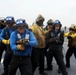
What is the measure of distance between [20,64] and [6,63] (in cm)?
174

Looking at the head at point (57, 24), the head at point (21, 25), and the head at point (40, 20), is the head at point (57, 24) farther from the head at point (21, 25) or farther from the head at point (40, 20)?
the head at point (21, 25)

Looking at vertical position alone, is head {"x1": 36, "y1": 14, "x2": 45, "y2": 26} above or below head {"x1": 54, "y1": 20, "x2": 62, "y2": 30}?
above

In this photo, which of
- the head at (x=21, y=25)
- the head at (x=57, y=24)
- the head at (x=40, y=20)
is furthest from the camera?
the head at (x=40, y=20)

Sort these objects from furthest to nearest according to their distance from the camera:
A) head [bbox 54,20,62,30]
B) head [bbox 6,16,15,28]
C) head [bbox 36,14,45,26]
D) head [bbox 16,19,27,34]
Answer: head [bbox 36,14,45,26] < head [bbox 54,20,62,30] < head [bbox 6,16,15,28] < head [bbox 16,19,27,34]

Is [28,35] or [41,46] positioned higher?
[28,35]

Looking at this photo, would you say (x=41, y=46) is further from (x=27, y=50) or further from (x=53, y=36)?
(x=27, y=50)

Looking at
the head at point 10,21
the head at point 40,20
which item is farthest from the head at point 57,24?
the head at point 10,21

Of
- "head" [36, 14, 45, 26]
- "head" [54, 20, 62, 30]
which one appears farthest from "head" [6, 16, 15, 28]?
"head" [54, 20, 62, 30]

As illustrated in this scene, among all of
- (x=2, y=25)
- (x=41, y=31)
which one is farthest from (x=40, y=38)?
(x=2, y=25)

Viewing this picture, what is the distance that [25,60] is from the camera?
7316 millimetres

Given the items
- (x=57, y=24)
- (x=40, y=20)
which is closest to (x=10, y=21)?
(x=40, y=20)

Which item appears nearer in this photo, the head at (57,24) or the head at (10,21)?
the head at (10,21)

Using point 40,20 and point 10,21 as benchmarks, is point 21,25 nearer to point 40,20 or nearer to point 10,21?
point 10,21

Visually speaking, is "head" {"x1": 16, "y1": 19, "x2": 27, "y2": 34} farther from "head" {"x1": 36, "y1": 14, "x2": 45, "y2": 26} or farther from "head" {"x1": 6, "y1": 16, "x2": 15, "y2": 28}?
"head" {"x1": 36, "y1": 14, "x2": 45, "y2": 26}
